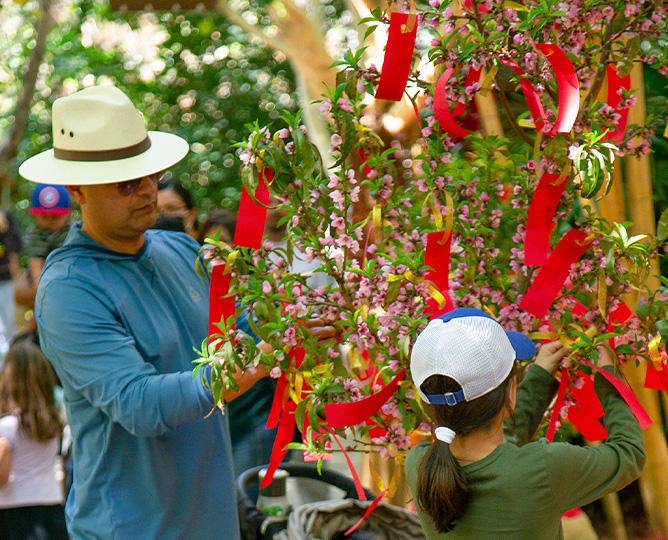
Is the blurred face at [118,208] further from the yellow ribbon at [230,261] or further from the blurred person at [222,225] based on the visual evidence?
the blurred person at [222,225]

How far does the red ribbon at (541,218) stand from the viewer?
1537 mm

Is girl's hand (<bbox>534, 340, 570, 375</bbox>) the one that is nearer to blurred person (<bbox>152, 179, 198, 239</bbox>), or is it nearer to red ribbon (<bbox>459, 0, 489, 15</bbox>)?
red ribbon (<bbox>459, 0, 489, 15</bbox>)

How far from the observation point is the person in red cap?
499 centimetres

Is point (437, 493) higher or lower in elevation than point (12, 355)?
higher

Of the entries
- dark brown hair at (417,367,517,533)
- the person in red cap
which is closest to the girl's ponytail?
dark brown hair at (417,367,517,533)

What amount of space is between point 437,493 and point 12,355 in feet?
7.74

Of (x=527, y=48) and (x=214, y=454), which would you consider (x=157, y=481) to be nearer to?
(x=214, y=454)

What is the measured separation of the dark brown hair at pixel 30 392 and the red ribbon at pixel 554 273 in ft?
7.33

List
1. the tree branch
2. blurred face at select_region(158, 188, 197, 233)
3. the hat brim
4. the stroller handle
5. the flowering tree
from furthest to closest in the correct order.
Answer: the tree branch → blurred face at select_region(158, 188, 197, 233) → the stroller handle → the hat brim → the flowering tree

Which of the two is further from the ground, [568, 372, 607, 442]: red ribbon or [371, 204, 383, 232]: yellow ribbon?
[371, 204, 383, 232]: yellow ribbon

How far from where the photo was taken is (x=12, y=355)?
128 inches

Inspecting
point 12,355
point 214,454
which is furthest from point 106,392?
point 12,355

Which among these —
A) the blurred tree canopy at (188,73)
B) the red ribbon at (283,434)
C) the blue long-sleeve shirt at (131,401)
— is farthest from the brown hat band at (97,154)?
the blurred tree canopy at (188,73)

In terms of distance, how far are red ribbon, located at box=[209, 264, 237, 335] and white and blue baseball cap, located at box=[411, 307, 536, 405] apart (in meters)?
0.44
